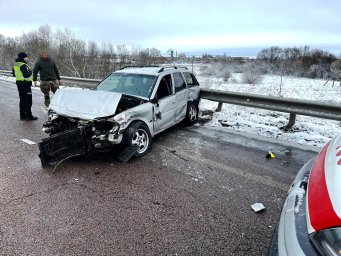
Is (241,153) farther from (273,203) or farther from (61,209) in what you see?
(61,209)

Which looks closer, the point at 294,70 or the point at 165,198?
the point at 165,198

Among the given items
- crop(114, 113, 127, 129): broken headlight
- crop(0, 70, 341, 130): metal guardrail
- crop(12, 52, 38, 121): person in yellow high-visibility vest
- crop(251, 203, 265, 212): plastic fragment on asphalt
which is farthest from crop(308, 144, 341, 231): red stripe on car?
crop(12, 52, 38, 121): person in yellow high-visibility vest

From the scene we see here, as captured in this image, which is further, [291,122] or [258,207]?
[291,122]

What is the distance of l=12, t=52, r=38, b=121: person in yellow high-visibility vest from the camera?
7488 mm

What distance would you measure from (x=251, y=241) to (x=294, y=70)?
51453 mm

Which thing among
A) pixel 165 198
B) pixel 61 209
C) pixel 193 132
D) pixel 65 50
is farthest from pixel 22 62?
pixel 65 50

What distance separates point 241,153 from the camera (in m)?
5.29

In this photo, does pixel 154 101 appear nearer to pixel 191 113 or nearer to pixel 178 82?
pixel 178 82

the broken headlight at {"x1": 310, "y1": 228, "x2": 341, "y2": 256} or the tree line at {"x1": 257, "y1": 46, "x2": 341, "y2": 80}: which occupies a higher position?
the tree line at {"x1": 257, "y1": 46, "x2": 341, "y2": 80}

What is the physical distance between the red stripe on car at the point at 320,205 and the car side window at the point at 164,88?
4.16 m

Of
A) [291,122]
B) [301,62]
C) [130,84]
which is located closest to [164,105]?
[130,84]

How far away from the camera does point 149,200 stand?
3576 mm

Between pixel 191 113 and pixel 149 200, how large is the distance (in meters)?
3.97

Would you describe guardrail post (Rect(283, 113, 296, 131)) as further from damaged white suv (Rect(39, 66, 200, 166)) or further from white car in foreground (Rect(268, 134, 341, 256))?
white car in foreground (Rect(268, 134, 341, 256))
